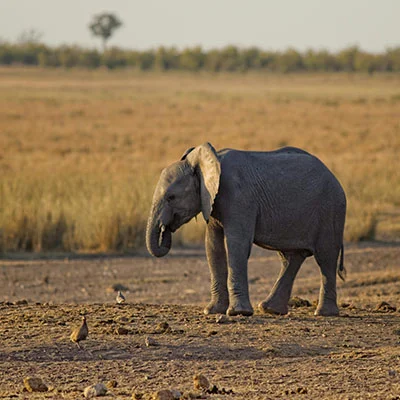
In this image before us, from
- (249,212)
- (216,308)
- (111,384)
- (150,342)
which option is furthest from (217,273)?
(111,384)

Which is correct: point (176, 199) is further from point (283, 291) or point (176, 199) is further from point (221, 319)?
point (283, 291)

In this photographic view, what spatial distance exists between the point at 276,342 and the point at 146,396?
1.68 m

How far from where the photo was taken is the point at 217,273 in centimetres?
862

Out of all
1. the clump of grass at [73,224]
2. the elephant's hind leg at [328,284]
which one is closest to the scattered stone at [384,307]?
the elephant's hind leg at [328,284]

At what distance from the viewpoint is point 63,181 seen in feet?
58.0

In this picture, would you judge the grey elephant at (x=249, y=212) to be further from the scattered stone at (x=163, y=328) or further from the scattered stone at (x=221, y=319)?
the scattered stone at (x=163, y=328)

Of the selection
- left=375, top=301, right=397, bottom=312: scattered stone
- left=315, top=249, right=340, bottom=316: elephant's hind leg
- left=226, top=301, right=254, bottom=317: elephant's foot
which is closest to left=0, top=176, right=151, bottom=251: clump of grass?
left=375, top=301, right=397, bottom=312: scattered stone

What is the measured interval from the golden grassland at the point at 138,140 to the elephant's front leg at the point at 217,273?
555cm

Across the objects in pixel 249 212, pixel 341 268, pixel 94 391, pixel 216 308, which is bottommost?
pixel 216 308

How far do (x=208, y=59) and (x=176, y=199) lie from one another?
8482 centimetres

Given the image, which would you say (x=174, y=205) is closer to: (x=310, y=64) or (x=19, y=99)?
(x=19, y=99)

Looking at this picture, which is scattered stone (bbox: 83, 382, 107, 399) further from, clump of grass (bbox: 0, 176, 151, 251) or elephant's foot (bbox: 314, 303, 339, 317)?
clump of grass (bbox: 0, 176, 151, 251)

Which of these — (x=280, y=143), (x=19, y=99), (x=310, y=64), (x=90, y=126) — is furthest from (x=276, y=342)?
(x=310, y=64)

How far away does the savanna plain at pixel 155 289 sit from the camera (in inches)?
261
